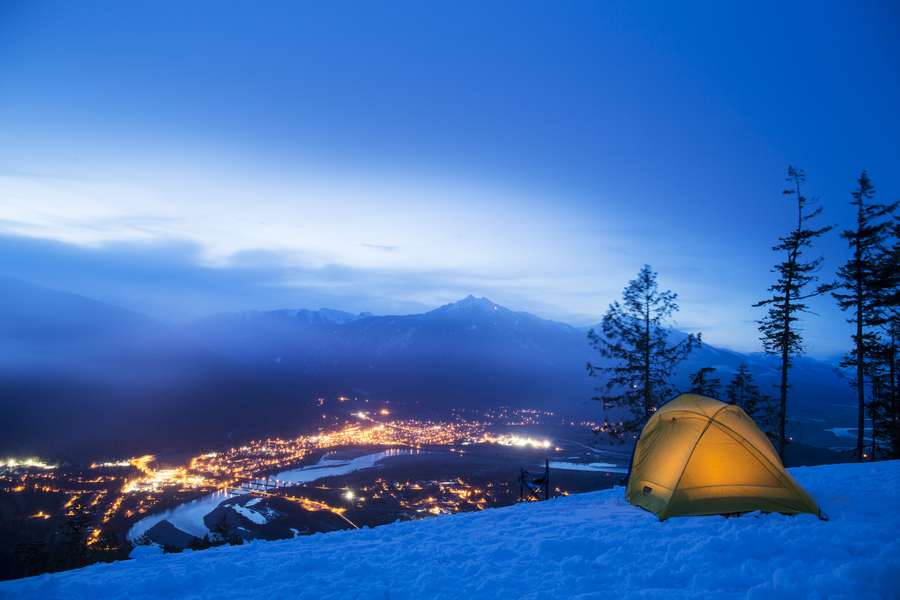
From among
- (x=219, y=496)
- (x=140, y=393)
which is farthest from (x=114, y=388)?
(x=219, y=496)

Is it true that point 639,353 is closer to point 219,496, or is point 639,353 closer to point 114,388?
point 219,496

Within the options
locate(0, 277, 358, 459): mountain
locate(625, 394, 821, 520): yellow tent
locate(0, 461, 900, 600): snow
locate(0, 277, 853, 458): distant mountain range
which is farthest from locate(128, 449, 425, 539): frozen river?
locate(0, 277, 853, 458): distant mountain range

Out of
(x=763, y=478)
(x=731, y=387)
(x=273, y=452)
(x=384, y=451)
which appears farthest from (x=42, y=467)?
(x=731, y=387)

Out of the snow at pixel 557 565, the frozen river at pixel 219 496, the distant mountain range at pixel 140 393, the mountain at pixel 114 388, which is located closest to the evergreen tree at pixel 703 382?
the distant mountain range at pixel 140 393

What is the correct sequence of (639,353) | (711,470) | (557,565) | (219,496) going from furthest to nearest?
(219,496), (639,353), (711,470), (557,565)

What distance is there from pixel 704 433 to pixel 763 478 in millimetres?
1411

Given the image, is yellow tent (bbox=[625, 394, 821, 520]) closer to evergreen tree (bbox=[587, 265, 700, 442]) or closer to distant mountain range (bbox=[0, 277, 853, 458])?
evergreen tree (bbox=[587, 265, 700, 442])

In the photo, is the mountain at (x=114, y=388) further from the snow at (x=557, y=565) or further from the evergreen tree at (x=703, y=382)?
the evergreen tree at (x=703, y=382)

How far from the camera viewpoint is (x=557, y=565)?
6.27 metres

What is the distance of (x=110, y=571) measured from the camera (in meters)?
6.78

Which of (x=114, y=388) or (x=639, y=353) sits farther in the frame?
(x=114, y=388)

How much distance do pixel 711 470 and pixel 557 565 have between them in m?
5.34

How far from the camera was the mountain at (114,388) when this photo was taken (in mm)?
79000

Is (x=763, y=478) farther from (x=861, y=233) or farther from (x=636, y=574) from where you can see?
(x=861, y=233)
